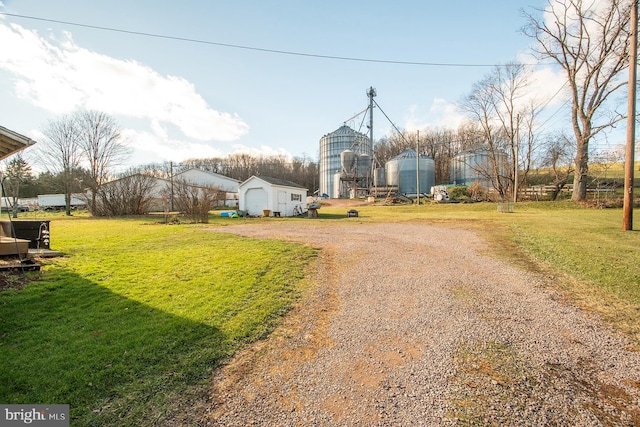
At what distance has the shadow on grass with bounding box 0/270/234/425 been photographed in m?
2.35

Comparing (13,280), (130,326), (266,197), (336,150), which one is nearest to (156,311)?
(130,326)

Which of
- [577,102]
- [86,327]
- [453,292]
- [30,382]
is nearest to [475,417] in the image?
[453,292]

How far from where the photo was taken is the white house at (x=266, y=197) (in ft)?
73.6

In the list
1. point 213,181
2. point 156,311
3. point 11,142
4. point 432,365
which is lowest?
point 432,365

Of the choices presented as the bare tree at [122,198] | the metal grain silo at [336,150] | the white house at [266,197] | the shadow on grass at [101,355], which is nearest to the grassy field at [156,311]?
the shadow on grass at [101,355]

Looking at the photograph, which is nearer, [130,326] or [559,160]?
[130,326]

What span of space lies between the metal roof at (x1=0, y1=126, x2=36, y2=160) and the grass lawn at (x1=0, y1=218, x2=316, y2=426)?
262 cm

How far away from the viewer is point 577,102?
2309 cm

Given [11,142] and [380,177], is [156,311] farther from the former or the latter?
[380,177]

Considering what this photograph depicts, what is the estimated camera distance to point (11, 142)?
598 cm

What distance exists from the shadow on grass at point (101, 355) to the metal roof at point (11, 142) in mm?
3208

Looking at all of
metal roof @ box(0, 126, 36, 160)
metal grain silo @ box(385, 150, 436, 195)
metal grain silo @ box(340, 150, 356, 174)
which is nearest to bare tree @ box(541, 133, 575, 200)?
metal grain silo @ box(385, 150, 436, 195)

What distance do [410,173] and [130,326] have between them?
138 ft

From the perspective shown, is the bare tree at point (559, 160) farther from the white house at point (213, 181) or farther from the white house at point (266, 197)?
the white house at point (213, 181)
